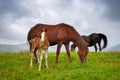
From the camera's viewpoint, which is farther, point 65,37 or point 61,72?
point 65,37

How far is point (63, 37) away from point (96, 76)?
6.90 meters

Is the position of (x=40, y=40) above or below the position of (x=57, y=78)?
above

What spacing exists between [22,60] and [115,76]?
9.54 meters

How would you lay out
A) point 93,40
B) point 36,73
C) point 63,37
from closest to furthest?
point 36,73 → point 63,37 → point 93,40

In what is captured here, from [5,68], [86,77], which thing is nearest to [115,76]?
[86,77]

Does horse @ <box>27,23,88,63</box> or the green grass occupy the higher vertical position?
horse @ <box>27,23,88,63</box>

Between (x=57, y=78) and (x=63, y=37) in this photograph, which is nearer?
(x=57, y=78)

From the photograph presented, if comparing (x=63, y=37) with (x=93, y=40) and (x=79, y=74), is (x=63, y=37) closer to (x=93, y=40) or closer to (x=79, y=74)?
(x=79, y=74)

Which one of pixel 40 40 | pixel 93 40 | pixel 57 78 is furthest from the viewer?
pixel 93 40

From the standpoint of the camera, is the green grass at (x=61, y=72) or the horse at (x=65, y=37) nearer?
the green grass at (x=61, y=72)

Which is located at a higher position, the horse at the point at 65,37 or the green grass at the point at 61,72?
the horse at the point at 65,37

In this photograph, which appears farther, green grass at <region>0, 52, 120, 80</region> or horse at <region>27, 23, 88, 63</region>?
horse at <region>27, 23, 88, 63</region>

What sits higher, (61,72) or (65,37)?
(65,37)

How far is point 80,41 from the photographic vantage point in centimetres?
2288
